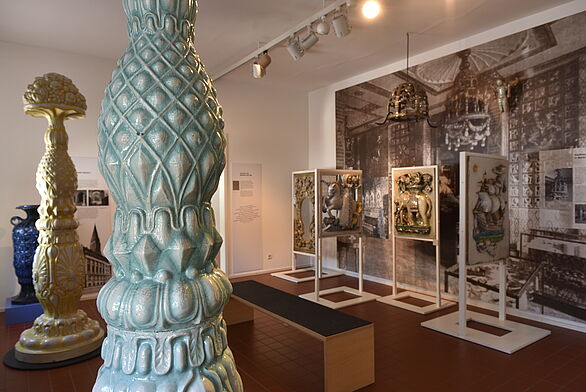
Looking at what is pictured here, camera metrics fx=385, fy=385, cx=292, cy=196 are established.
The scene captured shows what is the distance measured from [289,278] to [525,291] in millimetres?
3675

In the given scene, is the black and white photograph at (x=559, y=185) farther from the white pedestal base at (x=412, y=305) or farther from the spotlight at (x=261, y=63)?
the spotlight at (x=261, y=63)

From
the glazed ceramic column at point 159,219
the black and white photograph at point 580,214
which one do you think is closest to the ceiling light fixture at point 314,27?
the black and white photograph at point 580,214

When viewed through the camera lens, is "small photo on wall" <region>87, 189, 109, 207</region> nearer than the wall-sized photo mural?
No

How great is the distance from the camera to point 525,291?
15.5 feet

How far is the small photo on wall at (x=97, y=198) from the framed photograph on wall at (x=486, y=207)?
195 inches

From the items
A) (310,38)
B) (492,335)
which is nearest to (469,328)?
(492,335)

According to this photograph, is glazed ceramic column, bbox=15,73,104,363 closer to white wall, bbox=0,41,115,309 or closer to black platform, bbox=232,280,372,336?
black platform, bbox=232,280,372,336

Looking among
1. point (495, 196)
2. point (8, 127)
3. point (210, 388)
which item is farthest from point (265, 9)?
point (210, 388)

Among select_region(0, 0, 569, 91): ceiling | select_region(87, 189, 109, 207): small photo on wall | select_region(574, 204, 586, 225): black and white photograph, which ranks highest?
select_region(0, 0, 569, 91): ceiling

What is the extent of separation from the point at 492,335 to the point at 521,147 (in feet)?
7.53

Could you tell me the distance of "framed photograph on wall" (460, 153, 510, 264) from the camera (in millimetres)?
4068

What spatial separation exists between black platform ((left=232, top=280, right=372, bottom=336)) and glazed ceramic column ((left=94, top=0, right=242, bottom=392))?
2.35 metres

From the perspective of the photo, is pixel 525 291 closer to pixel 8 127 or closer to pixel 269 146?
pixel 269 146

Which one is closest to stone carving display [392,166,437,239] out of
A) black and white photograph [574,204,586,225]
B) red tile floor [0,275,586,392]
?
red tile floor [0,275,586,392]
